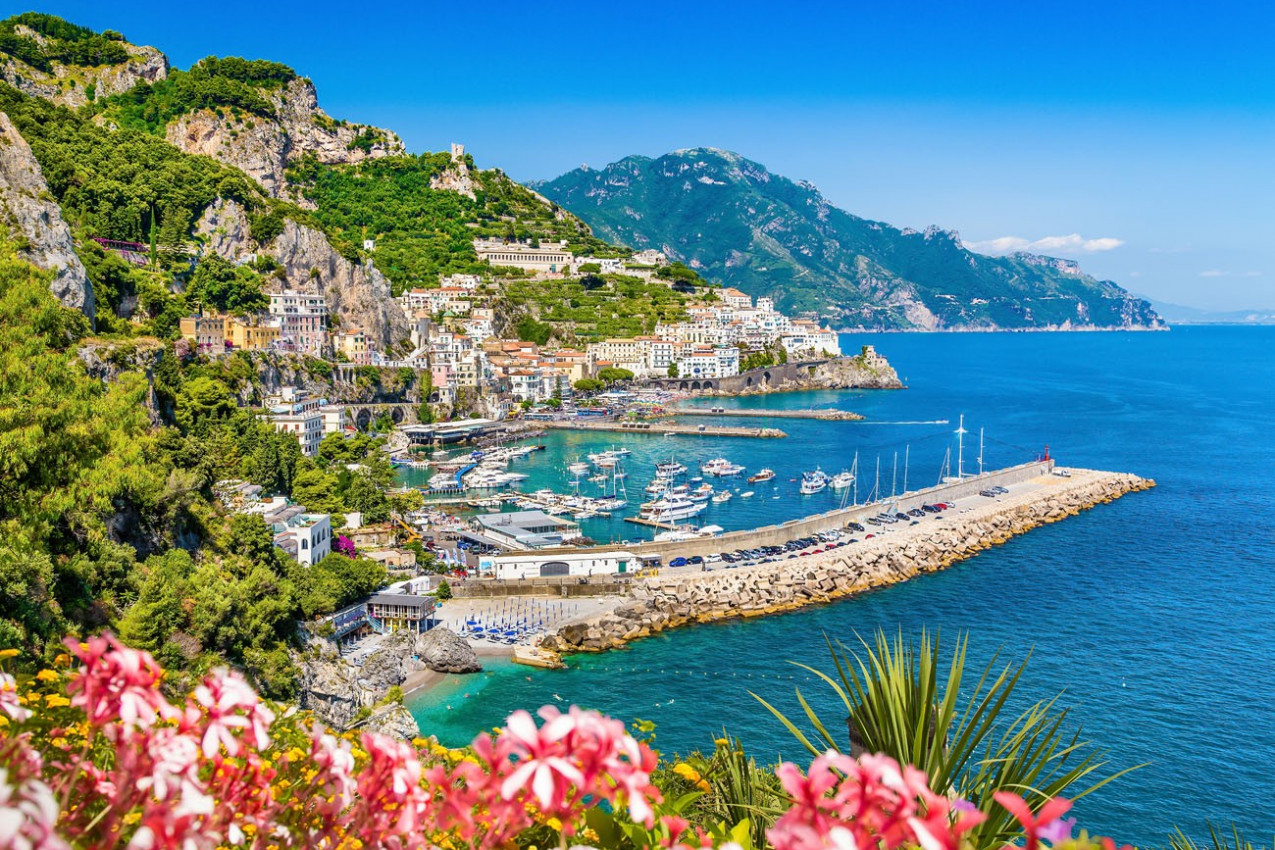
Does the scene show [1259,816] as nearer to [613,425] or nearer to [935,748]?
[935,748]

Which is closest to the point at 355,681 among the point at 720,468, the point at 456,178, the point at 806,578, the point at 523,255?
the point at 806,578

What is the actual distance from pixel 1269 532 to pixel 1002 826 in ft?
107

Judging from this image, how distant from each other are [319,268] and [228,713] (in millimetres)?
50955

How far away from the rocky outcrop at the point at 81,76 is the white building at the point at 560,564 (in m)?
48.9

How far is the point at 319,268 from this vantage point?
48.9 metres

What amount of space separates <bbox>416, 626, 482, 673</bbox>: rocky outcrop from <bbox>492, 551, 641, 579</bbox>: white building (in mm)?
4794

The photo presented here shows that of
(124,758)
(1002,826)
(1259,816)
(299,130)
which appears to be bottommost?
(1259,816)

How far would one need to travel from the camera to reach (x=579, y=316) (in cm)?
7050

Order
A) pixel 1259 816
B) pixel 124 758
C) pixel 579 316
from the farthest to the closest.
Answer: pixel 579 316
pixel 1259 816
pixel 124 758

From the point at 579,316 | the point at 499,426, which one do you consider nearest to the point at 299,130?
the point at 579,316

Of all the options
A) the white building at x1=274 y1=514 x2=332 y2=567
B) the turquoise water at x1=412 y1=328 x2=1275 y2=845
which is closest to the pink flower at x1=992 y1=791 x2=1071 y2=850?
the turquoise water at x1=412 y1=328 x2=1275 y2=845

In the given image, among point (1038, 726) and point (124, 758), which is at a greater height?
point (124, 758)

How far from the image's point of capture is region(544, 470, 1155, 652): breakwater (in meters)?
19.7

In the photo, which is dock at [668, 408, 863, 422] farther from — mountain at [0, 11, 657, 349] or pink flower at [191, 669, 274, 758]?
pink flower at [191, 669, 274, 758]
